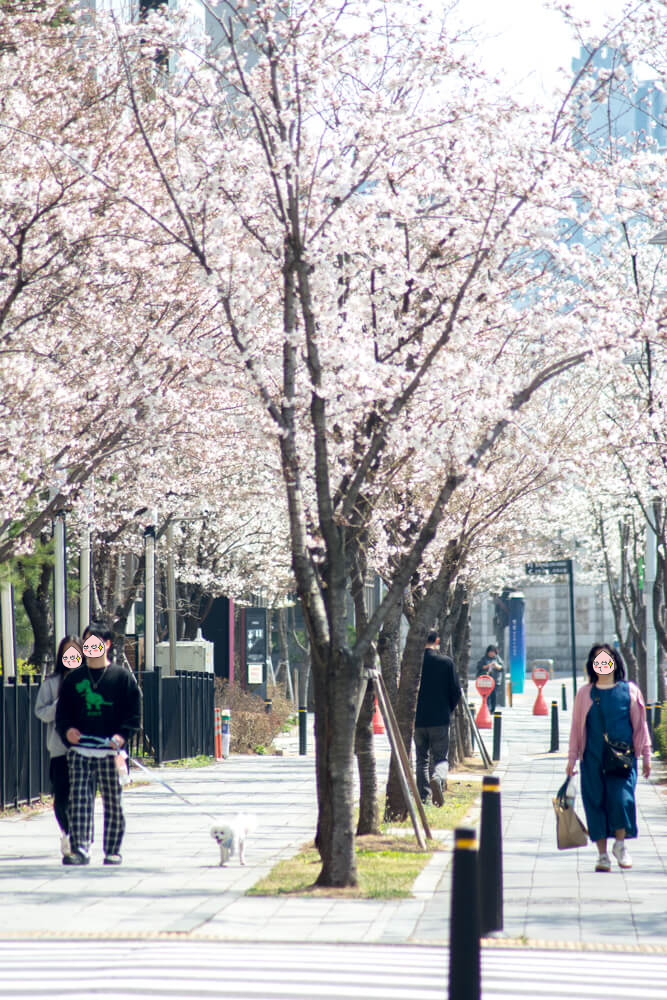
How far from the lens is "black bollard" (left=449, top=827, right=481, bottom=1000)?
469 cm

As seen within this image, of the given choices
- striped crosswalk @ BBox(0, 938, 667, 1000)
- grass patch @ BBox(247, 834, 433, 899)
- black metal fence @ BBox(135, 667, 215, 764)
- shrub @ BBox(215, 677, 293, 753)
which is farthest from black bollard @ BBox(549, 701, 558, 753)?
striped crosswalk @ BBox(0, 938, 667, 1000)

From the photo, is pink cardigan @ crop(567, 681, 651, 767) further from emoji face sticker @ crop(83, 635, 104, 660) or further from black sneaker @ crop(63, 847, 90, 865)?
black sneaker @ crop(63, 847, 90, 865)

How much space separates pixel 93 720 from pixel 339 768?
1.93 metres

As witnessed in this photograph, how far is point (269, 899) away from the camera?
28.8 ft

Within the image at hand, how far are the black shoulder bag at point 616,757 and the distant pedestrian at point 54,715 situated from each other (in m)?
3.99

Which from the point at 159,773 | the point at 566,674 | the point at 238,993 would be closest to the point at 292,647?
the point at 566,674

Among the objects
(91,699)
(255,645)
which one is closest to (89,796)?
(91,699)

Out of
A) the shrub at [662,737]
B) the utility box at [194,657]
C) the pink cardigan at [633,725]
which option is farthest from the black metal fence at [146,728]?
the shrub at [662,737]

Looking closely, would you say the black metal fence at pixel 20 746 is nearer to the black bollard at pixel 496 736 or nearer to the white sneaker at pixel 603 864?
the white sneaker at pixel 603 864

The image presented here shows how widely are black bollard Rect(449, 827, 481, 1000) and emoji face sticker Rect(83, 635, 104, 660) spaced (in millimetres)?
5494

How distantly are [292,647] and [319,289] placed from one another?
156 feet

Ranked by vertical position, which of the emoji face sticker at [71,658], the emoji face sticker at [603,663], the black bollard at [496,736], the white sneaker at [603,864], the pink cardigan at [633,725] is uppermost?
the emoji face sticker at [71,658]

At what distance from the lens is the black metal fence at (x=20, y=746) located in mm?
14461

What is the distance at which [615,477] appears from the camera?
29.2m
